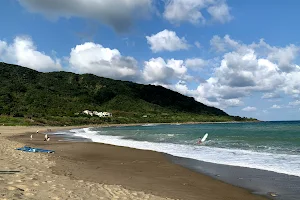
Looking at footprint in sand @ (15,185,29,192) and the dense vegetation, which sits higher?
the dense vegetation

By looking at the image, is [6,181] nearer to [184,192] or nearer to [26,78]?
[184,192]

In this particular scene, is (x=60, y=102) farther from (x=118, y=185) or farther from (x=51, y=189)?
(x=51, y=189)

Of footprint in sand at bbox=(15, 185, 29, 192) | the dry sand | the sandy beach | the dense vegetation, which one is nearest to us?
the dry sand

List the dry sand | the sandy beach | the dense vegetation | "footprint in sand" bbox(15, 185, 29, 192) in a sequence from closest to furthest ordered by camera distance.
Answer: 1. the dry sand
2. "footprint in sand" bbox(15, 185, 29, 192)
3. the sandy beach
4. the dense vegetation

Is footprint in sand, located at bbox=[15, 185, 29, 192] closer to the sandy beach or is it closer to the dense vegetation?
the sandy beach

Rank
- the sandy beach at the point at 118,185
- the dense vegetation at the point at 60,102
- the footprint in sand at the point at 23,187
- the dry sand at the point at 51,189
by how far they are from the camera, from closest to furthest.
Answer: the dry sand at the point at 51,189 → the footprint in sand at the point at 23,187 → the sandy beach at the point at 118,185 → the dense vegetation at the point at 60,102

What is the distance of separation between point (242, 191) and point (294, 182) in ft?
8.79

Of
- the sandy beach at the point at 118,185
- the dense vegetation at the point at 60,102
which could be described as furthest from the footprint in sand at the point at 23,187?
the dense vegetation at the point at 60,102

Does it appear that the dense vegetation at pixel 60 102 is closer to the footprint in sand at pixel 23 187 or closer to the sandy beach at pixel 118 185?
the sandy beach at pixel 118 185

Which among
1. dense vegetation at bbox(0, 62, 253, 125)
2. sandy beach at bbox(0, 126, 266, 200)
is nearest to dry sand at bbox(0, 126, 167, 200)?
sandy beach at bbox(0, 126, 266, 200)

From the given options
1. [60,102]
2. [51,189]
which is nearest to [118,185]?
[51,189]

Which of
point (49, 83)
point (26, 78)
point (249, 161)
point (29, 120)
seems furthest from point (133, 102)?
point (249, 161)

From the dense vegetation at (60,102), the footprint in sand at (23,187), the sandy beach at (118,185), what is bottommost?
the sandy beach at (118,185)

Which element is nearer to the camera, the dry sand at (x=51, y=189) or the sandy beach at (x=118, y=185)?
the dry sand at (x=51, y=189)
